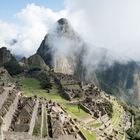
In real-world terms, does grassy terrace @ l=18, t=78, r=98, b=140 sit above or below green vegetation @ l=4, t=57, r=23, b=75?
below

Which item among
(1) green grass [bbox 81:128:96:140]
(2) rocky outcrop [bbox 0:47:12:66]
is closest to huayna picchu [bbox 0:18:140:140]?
(1) green grass [bbox 81:128:96:140]

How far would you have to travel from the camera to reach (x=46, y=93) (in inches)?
4437

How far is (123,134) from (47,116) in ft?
74.9

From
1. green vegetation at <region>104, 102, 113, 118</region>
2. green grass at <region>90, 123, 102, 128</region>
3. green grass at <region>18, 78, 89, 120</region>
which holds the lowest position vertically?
green grass at <region>90, 123, 102, 128</region>

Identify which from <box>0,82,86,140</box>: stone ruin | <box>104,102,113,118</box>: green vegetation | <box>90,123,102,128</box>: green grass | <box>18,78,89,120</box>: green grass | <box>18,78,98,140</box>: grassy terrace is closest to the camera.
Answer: <box>0,82,86,140</box>: stone ruin

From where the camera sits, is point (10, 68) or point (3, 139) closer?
point (3, 139)

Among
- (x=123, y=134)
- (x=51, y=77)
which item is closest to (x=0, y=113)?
(x=123, y=134)

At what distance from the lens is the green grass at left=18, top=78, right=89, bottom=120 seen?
90412 millimetres

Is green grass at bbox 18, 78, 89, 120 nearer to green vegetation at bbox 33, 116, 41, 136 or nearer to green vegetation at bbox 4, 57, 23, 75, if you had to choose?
green vegetation at bbox 4, 57, 23, 75

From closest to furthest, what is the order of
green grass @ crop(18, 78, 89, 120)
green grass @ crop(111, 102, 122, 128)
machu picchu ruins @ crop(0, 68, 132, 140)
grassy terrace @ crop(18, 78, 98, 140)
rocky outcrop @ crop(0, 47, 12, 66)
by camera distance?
machu picchu ruins @ crop(0, 68, 132, 140)
grassy terrace @ crop(18, 78, 98, 140)
green grass @ crop(18, 78, 89, 120)
green grass @ crop(111, 102, 122, 128)
rocky outcrop @ crop(0, 47, 12, 66)

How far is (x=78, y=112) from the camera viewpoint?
9212cm

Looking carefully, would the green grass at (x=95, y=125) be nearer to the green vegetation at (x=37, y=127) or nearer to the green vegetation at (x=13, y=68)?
the green vegetation at (x=37, y=127)

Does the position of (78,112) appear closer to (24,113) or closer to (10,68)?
(24,113)

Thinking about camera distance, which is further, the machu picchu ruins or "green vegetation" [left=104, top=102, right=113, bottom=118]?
"green vegetation" [left=104, top=102, right=113, bottom=118]
